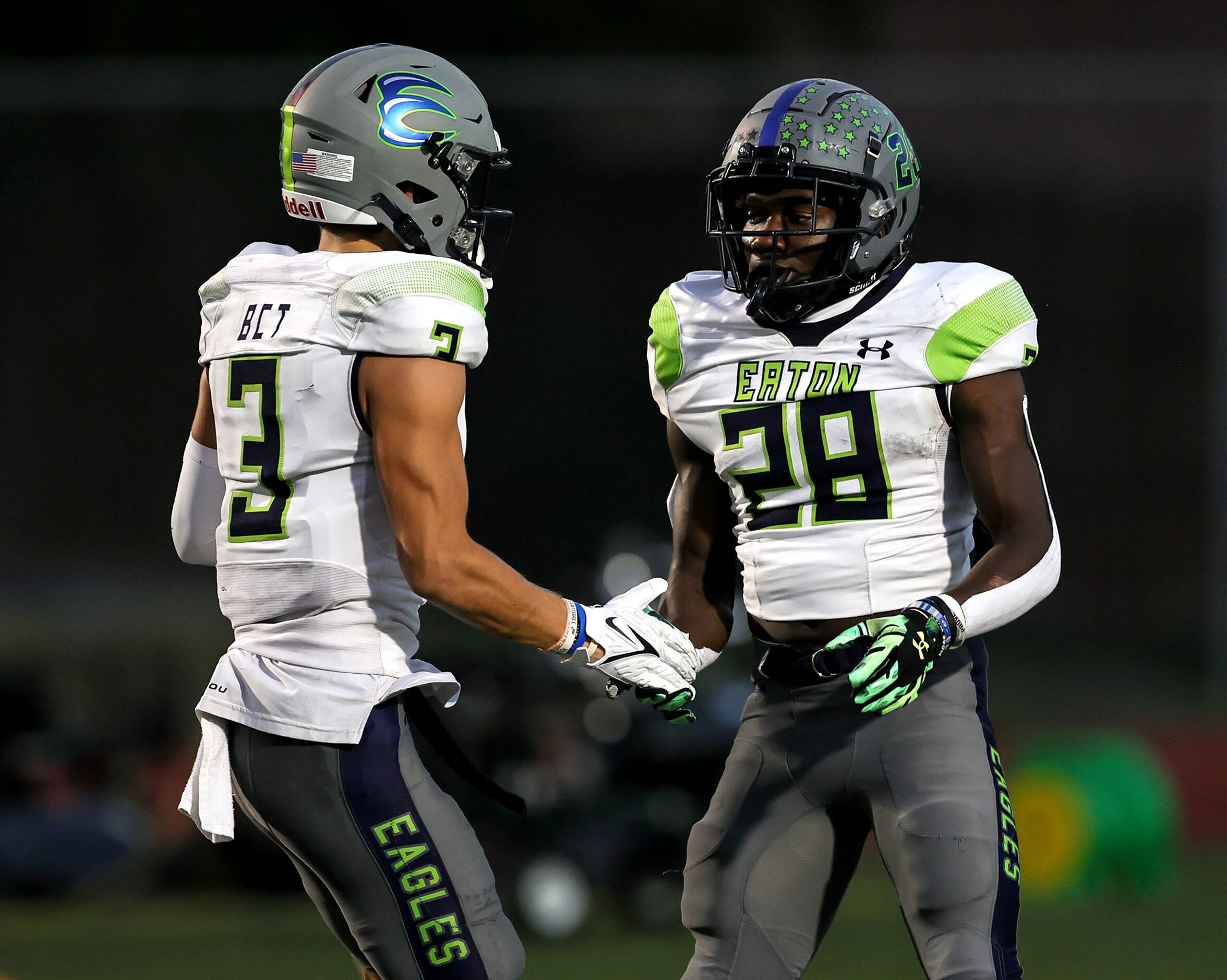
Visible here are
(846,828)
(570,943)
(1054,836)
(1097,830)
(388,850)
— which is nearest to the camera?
(388,850)

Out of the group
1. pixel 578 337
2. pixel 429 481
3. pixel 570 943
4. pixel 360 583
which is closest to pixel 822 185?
pixel 429 481

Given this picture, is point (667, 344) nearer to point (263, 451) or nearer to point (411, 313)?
point (411, 313)

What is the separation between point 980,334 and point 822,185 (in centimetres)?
37

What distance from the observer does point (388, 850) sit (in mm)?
2312

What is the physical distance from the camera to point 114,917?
542 centimetres

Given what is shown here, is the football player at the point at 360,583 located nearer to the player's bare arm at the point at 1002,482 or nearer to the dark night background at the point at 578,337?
the player's bare arm at the point at 1002,482

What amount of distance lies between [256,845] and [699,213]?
123 inches

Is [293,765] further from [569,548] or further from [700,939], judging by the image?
[569,548]

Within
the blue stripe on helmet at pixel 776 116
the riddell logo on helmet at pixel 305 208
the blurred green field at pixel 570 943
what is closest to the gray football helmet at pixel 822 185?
the blue stripe on helmet at pixel 776 116

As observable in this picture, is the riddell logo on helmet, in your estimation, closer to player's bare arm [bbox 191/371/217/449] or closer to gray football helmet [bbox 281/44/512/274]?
gray football helmet [bbox 281/44/512/274]

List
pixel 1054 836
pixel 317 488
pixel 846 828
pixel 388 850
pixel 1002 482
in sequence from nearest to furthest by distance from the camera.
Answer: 1. pixel 388 850
2. pixel 317 488
3. pixel 1002 482
4. pixel 846 828
5. pixel 1054 836

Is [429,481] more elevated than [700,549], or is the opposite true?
[429,481]

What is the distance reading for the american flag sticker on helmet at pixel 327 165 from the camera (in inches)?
102

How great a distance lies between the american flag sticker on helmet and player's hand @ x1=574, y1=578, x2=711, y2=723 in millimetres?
781
